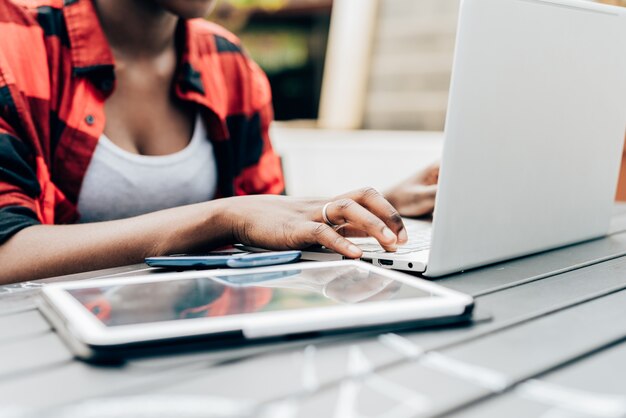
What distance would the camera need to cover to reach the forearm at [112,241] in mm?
822

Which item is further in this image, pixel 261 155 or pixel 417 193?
pixel 261 155

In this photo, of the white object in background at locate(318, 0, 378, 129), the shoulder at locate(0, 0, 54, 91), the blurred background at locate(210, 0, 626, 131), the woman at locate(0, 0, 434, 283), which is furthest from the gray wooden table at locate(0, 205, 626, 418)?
the white object in background at locate(318, 0, 378, 129)

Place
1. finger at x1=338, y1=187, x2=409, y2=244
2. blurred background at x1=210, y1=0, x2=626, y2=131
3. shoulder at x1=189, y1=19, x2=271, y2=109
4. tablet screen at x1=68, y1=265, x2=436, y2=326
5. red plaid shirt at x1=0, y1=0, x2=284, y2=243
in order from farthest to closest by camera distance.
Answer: blurred background at x1=210, y1=0, x2=626, y2=131, shoulder at x1=189, y1=19, x2=271, y2=109, red plaid shirt at x1=0, y1=0, x2=284, y2=243, finger at x1=338, y1=187, x2=409, y2=244, tablet screen at x1=68, y1=265, x2=436, y2=326

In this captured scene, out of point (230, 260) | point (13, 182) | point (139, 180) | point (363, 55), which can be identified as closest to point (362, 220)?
point (230, 260)

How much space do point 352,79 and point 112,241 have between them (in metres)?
2.48

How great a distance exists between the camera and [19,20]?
3.69 feet

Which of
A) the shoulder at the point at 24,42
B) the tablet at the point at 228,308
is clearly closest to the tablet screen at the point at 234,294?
the tablet at the point at 228,308

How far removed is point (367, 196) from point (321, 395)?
445mm

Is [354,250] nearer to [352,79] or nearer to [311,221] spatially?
[311,221]

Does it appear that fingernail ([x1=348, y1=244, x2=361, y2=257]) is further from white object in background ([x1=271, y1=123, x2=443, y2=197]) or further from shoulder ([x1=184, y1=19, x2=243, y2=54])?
white object in background ([x1=271, y1=123, x2=443, y2=197])

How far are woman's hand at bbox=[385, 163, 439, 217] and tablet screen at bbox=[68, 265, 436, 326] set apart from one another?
483 millimetres

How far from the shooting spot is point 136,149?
1.29 m

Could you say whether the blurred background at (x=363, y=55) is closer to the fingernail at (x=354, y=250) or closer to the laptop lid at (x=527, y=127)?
the laptop lid at (x=527, y=127)

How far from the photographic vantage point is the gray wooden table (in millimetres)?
369
